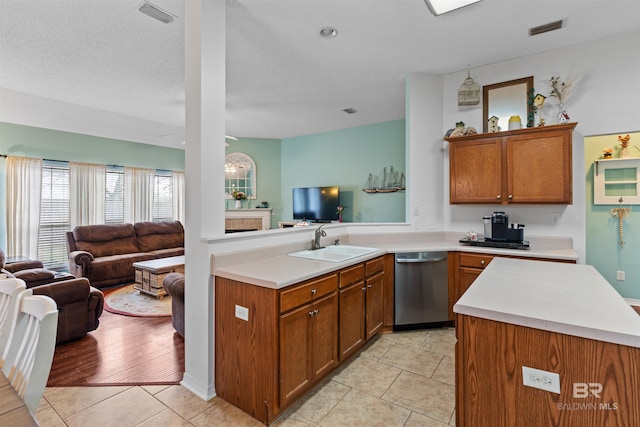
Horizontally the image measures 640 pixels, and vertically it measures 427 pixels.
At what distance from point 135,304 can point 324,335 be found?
10.6 ft

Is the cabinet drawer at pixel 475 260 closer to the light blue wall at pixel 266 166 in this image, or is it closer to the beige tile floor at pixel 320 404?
the beige tile floor at pixel 320 404

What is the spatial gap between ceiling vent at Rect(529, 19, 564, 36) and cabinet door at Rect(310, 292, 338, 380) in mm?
3175

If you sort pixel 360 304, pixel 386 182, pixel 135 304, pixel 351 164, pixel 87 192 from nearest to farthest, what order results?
pixel 360 304 → pixel 135 304 → pixel 87 192 → pixel 386 182 → pixel 351 164

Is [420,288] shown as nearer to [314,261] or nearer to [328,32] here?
[314,261]

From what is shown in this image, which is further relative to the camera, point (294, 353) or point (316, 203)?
point (316, 203)

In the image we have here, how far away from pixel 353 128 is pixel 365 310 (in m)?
4.65

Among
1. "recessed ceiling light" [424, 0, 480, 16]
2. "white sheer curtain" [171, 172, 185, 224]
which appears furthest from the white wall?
"white sheer curtain" [171, 172, 185, 224]

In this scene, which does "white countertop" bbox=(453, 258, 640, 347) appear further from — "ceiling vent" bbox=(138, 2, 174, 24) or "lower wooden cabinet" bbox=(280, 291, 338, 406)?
"ceiling vent" bbox=(138, 2, 174, 24)

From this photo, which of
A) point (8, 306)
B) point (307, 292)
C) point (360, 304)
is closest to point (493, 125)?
point (360, 304)

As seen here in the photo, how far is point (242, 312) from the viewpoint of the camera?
6.37 feet

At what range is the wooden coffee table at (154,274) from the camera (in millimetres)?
4262

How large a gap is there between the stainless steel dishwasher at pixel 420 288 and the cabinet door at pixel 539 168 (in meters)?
1.08

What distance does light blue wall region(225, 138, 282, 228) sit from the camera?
24.0ft

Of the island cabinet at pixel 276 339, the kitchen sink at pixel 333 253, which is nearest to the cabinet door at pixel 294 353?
the island cabinet at pixel 276 339
